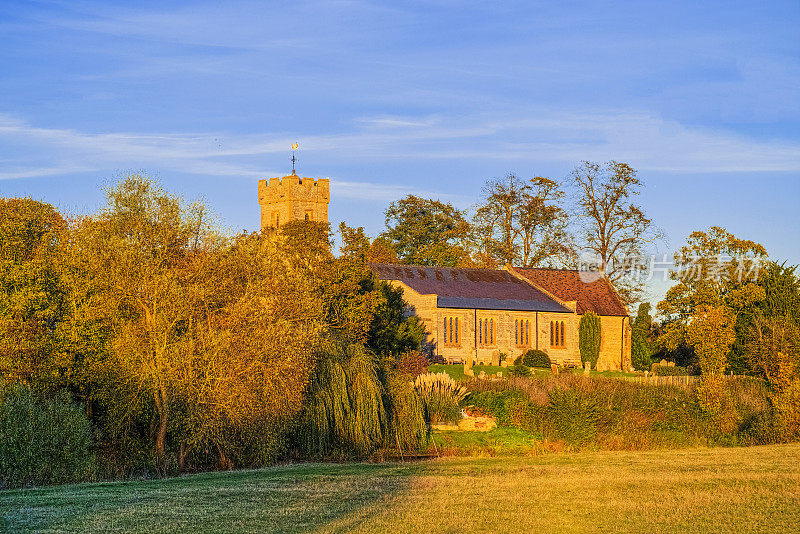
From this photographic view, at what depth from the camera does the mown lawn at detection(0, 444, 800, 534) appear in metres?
13.0

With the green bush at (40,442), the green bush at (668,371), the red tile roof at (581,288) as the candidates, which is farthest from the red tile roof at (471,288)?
the green bush at (40,442)

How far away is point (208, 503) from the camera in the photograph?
15.0 m

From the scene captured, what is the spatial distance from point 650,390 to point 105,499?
80.6 feet

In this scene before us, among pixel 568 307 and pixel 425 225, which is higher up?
pixel 425 225

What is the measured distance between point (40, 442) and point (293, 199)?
56271 millimetres

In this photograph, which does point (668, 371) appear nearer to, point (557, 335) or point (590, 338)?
point (590, 338)

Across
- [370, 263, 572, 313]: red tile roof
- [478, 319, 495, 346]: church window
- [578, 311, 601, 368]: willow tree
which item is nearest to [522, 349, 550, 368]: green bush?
[478, 319, 495, 346]: church window

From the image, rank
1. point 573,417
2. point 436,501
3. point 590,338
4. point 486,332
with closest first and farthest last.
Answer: point 436,501 < point 573,417 < point 486,332 < point 590,338

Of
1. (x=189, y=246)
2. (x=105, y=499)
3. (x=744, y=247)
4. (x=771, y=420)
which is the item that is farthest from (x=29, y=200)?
(x=744, y=247)

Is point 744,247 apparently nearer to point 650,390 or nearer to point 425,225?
point 650,390

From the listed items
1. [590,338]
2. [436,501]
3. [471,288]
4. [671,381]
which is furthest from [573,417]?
[590,338]

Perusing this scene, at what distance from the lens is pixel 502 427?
3038 cm

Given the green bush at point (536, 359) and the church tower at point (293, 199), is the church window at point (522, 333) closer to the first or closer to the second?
the green bush at point (536, 359)

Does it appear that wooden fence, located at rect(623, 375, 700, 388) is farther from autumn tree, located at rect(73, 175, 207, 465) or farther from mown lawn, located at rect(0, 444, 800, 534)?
autumn tree, located at rect(73, 175, 207, 465)
